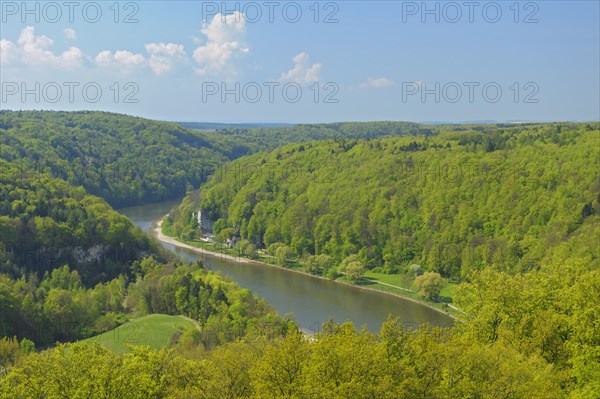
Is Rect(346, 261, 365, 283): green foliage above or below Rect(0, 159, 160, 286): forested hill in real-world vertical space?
below

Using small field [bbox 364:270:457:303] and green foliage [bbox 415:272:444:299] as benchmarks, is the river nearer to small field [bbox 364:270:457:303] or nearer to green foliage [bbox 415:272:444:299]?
green foliage [bbox 415:272:444:299]

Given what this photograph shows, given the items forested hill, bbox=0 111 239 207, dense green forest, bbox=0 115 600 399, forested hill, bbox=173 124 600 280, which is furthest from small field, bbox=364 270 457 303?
forested hill, bbox=0 111 239 207

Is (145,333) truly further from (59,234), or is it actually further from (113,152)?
(113,152)

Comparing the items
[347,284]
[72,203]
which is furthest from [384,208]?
[72,203]

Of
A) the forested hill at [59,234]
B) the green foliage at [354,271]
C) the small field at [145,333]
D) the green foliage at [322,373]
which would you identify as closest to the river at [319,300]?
the green foliage at [354,271]

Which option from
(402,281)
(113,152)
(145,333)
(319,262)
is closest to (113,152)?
(113,152)

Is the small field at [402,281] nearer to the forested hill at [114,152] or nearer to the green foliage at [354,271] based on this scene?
the green foliage at [354,271]
